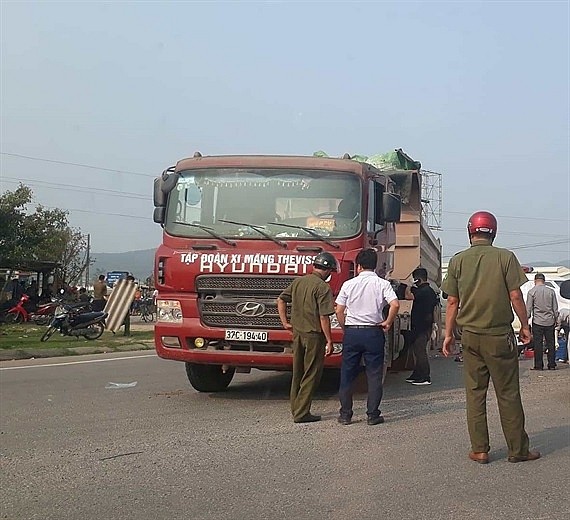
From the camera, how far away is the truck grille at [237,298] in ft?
29.0

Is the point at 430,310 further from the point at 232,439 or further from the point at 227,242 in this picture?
the point at 232,439

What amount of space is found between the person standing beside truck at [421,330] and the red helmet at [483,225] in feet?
15.7

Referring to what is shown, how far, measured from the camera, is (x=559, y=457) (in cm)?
646

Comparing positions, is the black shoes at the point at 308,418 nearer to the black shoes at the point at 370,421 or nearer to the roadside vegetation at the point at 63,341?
the black shoes at the point at 370,421

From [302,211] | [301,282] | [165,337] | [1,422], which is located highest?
[302,211]

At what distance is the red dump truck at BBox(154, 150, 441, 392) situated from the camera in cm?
889

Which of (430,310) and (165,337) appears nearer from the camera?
(165,337)

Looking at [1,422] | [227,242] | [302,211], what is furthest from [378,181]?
[1,422]

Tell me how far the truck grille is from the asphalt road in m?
0.99

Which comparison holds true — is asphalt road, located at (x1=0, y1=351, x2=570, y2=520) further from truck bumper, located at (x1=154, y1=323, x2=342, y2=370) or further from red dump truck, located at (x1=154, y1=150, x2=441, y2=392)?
red dump truck, located at (x1=154, y1=150, x2=441, y2=392)

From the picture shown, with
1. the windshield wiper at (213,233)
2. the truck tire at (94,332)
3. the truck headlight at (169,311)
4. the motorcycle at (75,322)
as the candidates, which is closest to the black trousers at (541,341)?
the windshield wiper at (213,233)

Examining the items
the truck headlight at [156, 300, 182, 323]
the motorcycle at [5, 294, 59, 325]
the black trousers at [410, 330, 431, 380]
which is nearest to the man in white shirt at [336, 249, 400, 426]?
the truck headlight at [156, 300, 182, 323]

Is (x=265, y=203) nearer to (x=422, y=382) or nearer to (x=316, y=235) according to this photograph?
(x=316, y=235)

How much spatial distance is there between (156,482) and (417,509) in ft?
6.16
